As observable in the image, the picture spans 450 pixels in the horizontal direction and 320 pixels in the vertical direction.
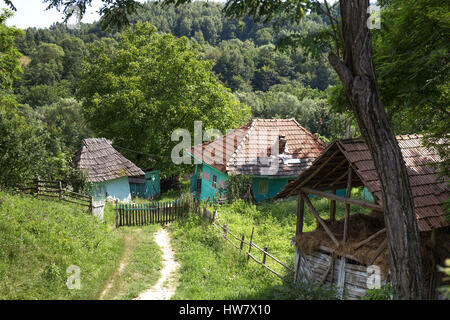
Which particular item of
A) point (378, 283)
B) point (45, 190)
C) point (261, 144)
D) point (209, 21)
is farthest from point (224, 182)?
point (209, 21)

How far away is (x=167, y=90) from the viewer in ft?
87.9

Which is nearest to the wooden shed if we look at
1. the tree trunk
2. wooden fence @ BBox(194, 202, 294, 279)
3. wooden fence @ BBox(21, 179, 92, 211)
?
the tree trunk

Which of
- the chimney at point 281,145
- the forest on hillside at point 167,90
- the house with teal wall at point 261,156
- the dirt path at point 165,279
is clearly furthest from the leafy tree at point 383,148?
the chimney at point 281,145

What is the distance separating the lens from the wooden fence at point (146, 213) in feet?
54.0

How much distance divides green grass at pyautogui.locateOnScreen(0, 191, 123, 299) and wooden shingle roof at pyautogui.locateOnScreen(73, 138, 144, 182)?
776 cm

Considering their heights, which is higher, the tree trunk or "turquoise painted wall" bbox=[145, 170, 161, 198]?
the tree trunk

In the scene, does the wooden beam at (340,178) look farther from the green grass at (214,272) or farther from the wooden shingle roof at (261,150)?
the wooden shingle roof at (261,150)

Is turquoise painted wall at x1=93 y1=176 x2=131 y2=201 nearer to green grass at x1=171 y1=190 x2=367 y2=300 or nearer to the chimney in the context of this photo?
green grass at x1=171 y1=190 x2=367 y2=300

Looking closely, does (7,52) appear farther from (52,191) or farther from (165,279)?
(165,279)

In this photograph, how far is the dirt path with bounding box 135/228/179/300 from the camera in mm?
9094

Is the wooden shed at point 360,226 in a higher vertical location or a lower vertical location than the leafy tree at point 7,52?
lower

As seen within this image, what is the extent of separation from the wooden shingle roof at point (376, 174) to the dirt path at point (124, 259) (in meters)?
5.30
